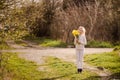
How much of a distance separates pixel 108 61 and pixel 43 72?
4747 mm

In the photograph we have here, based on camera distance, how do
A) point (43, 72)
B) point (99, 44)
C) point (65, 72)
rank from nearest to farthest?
point (65, 72)
point (43, 72)
point (99, 44)

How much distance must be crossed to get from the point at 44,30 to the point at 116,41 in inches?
529

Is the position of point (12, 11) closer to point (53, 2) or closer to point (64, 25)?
point (64, 25)

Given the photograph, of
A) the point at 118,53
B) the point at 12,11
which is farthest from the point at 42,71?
the point at 118,53

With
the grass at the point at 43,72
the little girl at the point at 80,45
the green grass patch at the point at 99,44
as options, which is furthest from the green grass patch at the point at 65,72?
the green grass patch at the point at 99,44

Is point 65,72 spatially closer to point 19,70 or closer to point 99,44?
point 19,70

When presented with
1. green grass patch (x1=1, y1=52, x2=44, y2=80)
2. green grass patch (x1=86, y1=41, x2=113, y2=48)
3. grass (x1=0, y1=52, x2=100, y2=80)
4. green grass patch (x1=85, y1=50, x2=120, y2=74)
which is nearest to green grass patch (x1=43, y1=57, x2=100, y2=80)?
grass (x1=0, y1=52, x2=100, y2=80)

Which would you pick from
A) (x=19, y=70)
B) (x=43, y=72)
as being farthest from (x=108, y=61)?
(x=19, y=70)

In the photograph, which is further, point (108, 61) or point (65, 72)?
point (108, 61)

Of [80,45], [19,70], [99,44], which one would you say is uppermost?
[80,45]

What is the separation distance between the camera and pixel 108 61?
68.9 ft

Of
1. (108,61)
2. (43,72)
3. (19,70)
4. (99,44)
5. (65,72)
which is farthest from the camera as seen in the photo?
(99,44)

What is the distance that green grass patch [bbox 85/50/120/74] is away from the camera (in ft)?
62.4

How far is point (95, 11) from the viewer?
3528 centimetres
